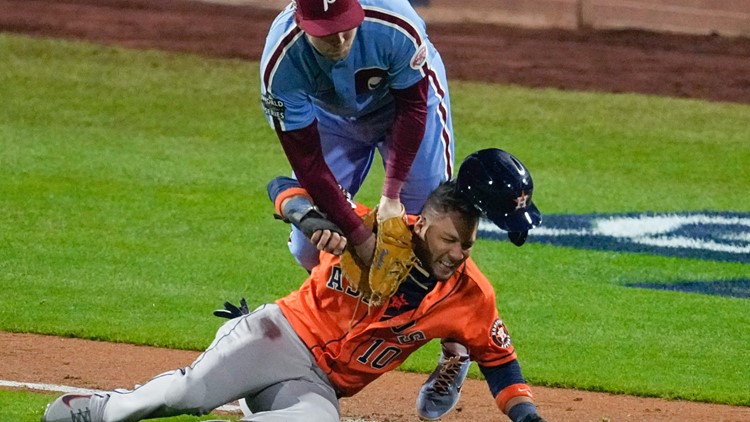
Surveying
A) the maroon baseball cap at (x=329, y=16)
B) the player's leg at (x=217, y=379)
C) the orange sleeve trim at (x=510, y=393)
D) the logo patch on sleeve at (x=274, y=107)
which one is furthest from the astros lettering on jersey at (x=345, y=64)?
the orange sleeve trim at (x=510, y=393)

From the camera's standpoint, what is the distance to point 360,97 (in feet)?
16.8

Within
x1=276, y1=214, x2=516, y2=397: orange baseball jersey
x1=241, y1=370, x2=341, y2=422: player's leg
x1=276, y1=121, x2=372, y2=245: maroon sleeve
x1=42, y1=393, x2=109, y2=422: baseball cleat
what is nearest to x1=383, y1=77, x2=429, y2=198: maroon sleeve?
x1=276, y1=121, x2=372, y2=245: maroon sleeve

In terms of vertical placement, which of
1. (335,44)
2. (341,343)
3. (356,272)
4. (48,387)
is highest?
(335,44)

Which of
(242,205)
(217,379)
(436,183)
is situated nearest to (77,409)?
(217,379)

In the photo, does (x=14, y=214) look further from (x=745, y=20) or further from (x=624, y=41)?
(x=745, y=20)

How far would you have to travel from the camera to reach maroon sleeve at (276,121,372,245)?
468 centimetres

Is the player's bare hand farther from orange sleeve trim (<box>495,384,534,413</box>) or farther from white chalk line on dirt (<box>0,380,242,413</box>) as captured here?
white chalk line on dirt (<box>0,380,242,413</box>)

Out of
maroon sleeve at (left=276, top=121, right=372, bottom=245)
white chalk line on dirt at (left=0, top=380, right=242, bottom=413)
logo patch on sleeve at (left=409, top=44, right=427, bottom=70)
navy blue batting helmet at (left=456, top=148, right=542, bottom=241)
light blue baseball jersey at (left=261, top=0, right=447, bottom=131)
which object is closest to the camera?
navy blue batting helmet at (left=456, top=148, right=542, bottom=241)

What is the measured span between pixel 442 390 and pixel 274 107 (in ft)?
4.33

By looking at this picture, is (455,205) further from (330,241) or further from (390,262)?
(330,241)

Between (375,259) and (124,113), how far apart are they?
27.6 feet

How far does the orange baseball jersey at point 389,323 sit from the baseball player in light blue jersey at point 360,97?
179mm

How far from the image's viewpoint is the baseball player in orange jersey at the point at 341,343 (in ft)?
14.4

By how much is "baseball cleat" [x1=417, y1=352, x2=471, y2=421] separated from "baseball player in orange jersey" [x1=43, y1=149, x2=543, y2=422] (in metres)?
0.60
